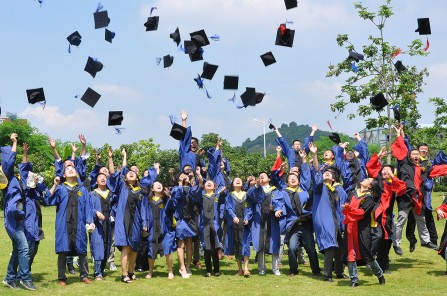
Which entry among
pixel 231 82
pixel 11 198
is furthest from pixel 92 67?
pixel 11 198

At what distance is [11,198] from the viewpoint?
28.2 ft

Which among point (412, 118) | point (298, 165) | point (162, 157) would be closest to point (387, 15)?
point (412, 118)

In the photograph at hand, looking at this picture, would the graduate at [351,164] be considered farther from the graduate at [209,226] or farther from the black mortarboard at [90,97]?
the black mortarboard at [90,97]

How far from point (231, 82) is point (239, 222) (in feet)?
12.1

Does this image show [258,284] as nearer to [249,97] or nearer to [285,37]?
[249,97]

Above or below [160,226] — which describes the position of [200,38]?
above

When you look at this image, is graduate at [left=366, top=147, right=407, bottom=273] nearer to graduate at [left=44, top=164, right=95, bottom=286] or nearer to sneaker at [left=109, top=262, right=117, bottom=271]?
graduate at [left=44, top=164, right=95, bottom=286]

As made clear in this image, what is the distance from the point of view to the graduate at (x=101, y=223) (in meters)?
9.55

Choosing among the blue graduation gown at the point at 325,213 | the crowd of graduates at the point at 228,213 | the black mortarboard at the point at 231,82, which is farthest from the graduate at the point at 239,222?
the black mortarboard at the point at 231,82

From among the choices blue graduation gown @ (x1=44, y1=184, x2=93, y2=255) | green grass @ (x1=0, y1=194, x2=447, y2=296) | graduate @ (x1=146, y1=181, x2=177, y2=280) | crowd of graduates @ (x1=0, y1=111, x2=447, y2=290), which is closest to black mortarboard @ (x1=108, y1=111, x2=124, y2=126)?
crowd of graduates @ (x1=0, y1=111, x2=447, y2=290)

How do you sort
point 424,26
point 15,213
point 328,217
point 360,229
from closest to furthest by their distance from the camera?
1. point 15,213
2. point 360,229
3. point 328,217
4. point 424,26

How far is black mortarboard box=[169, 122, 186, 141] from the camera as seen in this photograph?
1135 cm

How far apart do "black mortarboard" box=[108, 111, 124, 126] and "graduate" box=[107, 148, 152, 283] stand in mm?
2387

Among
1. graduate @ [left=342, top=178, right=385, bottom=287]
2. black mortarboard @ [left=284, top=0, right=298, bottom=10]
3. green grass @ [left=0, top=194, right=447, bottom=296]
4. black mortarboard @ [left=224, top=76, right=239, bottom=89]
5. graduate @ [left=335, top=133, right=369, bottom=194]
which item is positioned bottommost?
green grass @ [left=0, top=194, right=447, bottom=296]
